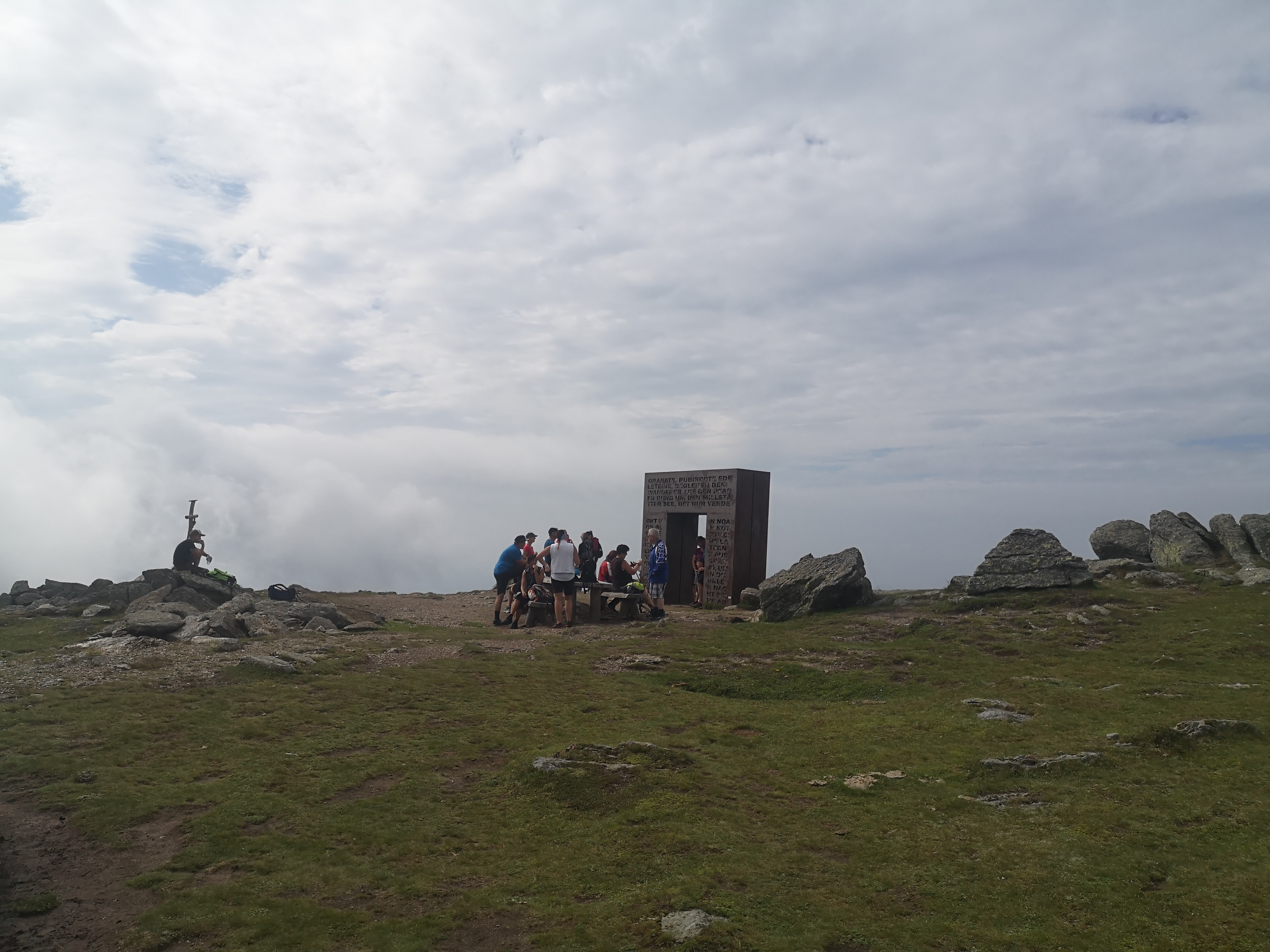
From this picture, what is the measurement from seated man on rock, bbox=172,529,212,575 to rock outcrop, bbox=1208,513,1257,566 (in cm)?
2604

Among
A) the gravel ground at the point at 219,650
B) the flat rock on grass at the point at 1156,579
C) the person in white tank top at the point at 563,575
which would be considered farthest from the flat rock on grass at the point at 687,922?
the flat rock on grass at the point at 1156,579

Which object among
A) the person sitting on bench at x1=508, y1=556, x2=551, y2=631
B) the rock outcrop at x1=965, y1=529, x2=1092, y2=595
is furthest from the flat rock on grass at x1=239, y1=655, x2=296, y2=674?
the rock outcrop at x1=965, y1=529, x2=1092, y2=595

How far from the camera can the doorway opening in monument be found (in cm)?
2644

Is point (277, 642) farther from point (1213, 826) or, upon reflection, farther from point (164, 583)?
point (1213, 826)

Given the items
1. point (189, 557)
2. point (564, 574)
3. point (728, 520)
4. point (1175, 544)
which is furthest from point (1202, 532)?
point (189, 557)

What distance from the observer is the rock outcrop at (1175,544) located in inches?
819

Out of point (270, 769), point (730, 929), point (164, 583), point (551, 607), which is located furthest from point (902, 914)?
point (164, 583)

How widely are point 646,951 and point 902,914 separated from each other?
1.67 m

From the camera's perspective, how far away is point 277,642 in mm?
13891

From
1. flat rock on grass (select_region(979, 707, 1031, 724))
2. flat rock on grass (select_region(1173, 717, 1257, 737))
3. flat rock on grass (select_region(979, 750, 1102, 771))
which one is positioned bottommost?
flat rock on grass (select_region(979, 750, 1102, 771))

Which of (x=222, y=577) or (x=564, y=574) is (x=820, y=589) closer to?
(x=564, y=574)

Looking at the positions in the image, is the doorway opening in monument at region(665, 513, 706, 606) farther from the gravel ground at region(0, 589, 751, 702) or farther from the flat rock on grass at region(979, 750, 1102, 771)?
the flat rock on grass at region(979, 750, 1102, 771)

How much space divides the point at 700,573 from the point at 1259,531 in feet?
46.3

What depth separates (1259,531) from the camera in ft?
66.0
